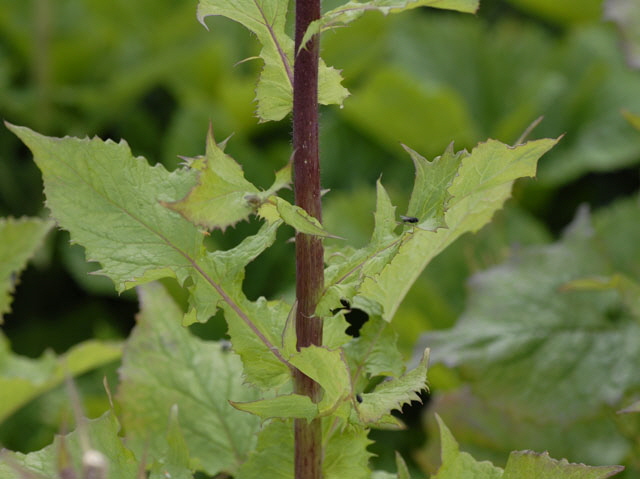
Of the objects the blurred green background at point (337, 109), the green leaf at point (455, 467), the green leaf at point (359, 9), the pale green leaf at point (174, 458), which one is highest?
the green leaf at point (359, 9)

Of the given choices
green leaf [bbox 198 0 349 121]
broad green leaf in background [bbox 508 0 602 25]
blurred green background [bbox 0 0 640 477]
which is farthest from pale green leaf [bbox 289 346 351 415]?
broad green leaf in background [bbox 508 0 602 25]

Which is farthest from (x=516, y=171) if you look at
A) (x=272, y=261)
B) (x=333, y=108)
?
(x=333, y=108)

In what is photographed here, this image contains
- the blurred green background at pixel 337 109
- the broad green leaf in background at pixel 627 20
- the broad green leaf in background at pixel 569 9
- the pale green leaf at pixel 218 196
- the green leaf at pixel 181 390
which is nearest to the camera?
the pale green leaf at pixel 218 196

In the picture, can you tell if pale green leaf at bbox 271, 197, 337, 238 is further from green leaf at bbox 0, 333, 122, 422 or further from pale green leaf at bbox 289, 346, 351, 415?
green leaf at bbox 0, 333, 122, 422

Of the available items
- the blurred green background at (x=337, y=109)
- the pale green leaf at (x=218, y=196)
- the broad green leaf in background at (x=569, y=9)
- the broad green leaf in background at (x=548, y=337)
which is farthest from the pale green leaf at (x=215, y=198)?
the broad green leaf in background at (x=569, y=9)

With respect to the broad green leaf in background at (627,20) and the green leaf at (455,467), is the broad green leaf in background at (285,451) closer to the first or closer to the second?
the green leaf at (455,467)

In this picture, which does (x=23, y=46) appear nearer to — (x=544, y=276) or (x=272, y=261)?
(x=272, y=261)

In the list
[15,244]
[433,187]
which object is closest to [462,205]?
[433,187]

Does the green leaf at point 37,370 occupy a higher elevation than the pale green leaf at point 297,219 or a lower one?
lower
